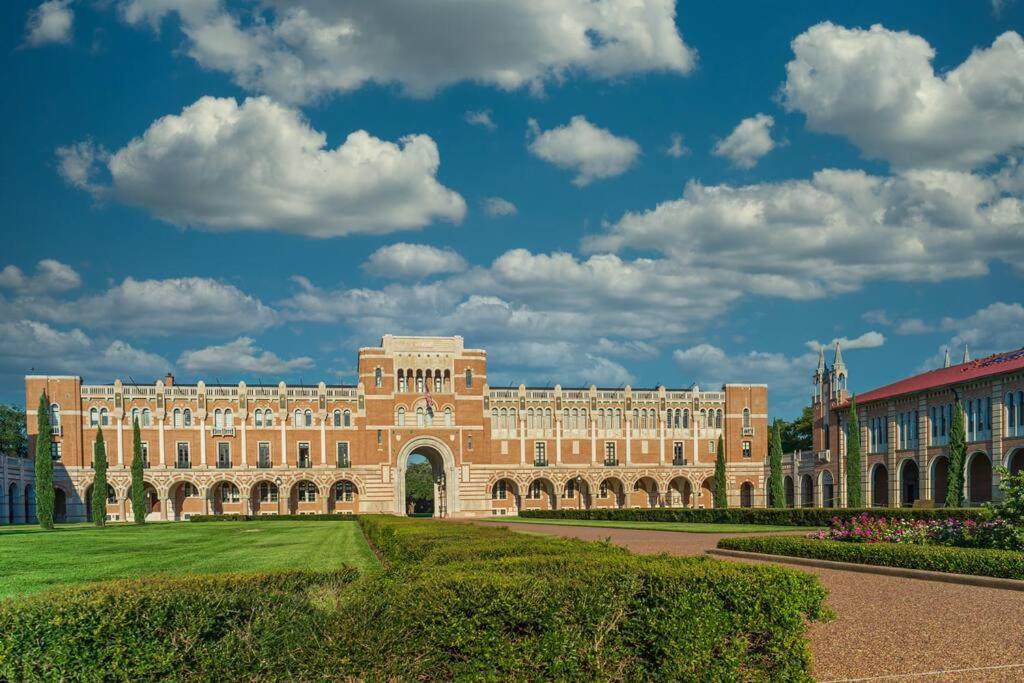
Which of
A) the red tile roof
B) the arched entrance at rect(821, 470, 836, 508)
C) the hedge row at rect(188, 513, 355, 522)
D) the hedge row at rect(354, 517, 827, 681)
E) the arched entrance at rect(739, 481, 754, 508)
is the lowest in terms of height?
the arched entrance at rect(739, 481, 754, 508)

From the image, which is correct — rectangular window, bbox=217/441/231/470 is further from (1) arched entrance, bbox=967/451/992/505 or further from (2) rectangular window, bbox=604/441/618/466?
(1) arched entrance, bbox=967/451/992/505

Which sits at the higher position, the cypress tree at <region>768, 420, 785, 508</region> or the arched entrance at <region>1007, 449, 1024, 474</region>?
the arched entrance at <region>1007, 449, 1024, 474</region>

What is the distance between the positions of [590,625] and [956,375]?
53.9 meters

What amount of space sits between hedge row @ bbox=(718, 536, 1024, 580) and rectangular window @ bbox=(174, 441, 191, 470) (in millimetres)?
57489

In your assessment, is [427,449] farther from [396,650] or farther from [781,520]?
[396,650]

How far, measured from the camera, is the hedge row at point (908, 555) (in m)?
17.3

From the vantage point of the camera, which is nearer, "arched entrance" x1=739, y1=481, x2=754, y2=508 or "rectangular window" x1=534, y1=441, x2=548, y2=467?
"rectangular window" x1=534, y1=441, x2=548, y2=467

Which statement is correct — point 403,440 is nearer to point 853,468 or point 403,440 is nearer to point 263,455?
A: point 263,455

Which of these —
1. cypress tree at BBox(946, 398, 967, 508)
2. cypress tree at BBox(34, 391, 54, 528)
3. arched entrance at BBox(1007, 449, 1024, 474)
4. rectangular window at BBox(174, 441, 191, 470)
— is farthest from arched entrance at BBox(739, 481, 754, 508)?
cypress tree at BBox(34, 391, 54, 528)

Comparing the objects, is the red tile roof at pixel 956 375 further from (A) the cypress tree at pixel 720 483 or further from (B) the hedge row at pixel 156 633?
(B) the hedge row at pixel 156 633

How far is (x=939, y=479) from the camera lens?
184 feet

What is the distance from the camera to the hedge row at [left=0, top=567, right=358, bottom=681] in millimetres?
8258

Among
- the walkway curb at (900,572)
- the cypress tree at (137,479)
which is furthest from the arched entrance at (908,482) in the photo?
the cypress tree at (137,479)

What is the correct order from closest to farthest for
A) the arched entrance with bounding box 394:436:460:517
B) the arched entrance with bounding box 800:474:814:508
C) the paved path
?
1. the paved path
2. the arched entrance with bounding box 800:474:814:508
3. the arched entrance with bounding box 394:436:460:517
